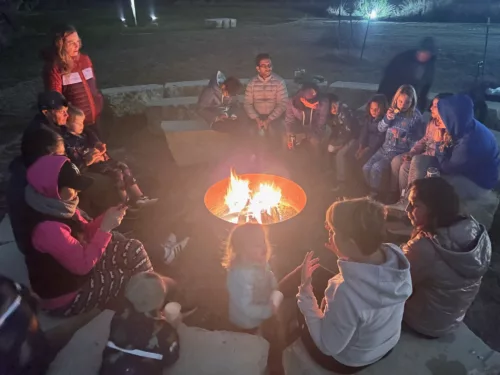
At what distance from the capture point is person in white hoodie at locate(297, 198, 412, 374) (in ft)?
7.97

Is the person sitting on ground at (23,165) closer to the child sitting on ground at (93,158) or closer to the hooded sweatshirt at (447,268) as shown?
the child sitting on ground at (93,158)

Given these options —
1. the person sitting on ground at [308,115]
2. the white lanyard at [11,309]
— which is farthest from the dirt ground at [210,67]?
the white lanyard at [11,309]

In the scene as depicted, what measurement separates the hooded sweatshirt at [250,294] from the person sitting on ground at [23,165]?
158 cm

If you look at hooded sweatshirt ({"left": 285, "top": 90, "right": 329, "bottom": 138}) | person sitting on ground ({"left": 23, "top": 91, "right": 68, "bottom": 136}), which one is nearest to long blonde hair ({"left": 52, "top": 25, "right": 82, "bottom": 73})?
person sitting on ground ({"left": 23, "top": 91, "right": 68, "bottom": 136})

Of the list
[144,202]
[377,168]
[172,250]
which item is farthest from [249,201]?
[377,168]

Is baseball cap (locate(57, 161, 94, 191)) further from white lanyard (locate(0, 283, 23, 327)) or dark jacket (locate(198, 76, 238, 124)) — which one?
dark jacket (locate(198, 76, 238, 124))

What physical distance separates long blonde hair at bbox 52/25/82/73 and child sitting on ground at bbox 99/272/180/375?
3743 millimetres

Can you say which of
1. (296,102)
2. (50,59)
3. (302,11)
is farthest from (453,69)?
(302,11)

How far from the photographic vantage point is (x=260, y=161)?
6.43m

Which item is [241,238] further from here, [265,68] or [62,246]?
[265,68]

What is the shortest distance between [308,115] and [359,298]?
423cm

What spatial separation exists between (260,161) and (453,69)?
26.2 ft

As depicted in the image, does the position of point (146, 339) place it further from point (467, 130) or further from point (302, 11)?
point (302, 11)

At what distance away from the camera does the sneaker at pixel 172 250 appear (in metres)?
4.44
